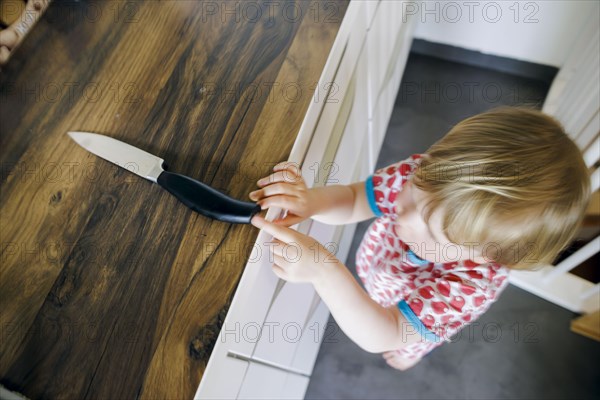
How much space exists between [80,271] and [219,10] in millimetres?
386

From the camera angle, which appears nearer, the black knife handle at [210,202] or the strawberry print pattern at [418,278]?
the black knife handle at [210,202]

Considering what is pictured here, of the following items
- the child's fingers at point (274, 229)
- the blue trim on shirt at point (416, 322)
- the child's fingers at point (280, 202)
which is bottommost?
the blue trim on shirt at point (416, 322)

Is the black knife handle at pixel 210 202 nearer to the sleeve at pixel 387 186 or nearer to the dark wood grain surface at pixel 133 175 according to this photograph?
the dark wood grain surface at pixel 133 175

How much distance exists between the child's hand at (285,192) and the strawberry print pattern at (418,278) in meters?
0.18

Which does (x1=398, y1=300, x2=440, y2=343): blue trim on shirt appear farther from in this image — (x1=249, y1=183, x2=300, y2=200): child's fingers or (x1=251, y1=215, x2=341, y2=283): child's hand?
(x1=249, y1=183, x2=300, y2=200): child's fingers

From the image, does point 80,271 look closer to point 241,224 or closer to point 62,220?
point 62,220

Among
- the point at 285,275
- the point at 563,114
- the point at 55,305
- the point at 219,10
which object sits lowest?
the point at 55,305

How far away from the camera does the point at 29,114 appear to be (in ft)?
1.82

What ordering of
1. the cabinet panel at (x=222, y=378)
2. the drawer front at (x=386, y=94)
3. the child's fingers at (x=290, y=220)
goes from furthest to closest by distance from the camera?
1. the drawer front at (x=386, y=94)
2. the child's fingers at (x=290, y=220)
3. the cabinet panel at (x=222, y=378)

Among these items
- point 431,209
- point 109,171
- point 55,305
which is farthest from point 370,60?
point 55,305

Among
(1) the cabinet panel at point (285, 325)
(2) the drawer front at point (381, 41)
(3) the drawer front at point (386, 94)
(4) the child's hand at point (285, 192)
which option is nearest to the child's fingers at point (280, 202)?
(4) the child's hand at point (285, 192)

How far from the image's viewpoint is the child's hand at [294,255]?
487 mm

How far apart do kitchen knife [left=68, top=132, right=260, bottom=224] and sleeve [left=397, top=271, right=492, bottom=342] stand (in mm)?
253

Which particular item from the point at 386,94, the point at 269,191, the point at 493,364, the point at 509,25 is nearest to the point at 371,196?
the point at 269,191
